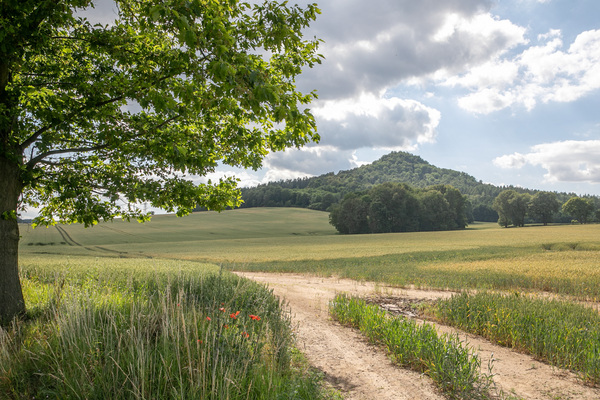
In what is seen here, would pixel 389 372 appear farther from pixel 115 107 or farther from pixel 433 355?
pixel 115 107

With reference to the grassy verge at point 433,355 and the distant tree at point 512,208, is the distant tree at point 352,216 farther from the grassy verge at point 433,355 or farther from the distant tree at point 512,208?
the grassy verge at point 433,355

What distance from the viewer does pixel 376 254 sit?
37531 mm

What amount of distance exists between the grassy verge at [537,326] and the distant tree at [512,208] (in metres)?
115

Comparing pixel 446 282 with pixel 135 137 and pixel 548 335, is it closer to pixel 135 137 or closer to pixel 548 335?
pixel 548 335

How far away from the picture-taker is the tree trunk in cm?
738

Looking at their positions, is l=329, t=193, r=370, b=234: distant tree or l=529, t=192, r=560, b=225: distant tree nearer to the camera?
l=329, t=193, r=370, b=234: distant tree

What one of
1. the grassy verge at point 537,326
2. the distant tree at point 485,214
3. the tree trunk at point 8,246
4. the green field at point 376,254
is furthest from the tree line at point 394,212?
the tree trunk at point 8,246

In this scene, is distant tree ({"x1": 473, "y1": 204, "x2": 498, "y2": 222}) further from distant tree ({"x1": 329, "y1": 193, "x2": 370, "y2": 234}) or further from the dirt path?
the dirt path

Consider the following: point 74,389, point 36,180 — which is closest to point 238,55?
point 74,389

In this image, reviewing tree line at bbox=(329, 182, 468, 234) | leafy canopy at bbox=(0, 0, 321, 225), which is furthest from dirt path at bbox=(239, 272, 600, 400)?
tree line at bbox=(329, 182, 468, 234)

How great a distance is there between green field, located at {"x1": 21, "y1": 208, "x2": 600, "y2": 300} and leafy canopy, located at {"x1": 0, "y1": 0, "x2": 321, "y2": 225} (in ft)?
19.0

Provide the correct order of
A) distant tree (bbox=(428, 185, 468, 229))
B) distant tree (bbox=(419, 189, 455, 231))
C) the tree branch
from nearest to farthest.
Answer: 1. the tree branch
2. distant tree (bbox=(419, 189, 455, 231))
3. distant tree (bbox=(428, 185, 468, 229))

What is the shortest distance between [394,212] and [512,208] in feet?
136

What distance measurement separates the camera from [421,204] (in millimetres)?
100688
